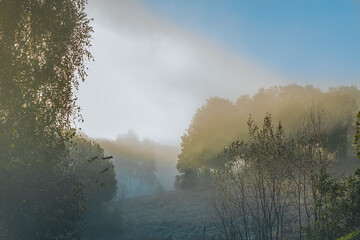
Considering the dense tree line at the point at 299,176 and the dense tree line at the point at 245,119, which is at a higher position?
the dense tree line at the point at 245,119

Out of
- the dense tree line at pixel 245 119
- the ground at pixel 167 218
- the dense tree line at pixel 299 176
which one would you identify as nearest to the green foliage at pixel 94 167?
the ground at pixel 167 218

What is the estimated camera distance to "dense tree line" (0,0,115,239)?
34.1ft

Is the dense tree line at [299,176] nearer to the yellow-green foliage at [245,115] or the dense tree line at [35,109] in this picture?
the dense tree line at [35,109]

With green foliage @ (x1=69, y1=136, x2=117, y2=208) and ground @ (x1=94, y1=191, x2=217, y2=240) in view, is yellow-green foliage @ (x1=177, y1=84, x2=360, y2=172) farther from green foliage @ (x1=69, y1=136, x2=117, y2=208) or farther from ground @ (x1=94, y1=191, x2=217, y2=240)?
green foliage @ (x1=69, y1=136, x2=117, y2=208)

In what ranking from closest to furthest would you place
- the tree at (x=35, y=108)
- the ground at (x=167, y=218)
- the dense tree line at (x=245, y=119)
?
the tree at (x=35, y=108) < the ground at (x=167, y=218) < the dense tree line at (x=245, y=119)

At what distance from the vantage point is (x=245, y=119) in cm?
4353

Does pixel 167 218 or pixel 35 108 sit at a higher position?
pixel 35 108

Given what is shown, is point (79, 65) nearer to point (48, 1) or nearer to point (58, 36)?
point (58, 36)

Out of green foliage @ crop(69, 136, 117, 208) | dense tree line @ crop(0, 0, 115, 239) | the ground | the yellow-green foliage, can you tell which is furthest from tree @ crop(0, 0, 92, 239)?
the yellow-green foliage

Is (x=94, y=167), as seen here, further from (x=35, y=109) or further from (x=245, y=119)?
(x=35, y=109)

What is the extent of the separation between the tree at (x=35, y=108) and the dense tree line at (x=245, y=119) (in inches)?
1024

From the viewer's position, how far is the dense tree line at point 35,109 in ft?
34.1

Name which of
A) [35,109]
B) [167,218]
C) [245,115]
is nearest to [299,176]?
[35,109]

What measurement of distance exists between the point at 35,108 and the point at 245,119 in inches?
1412
